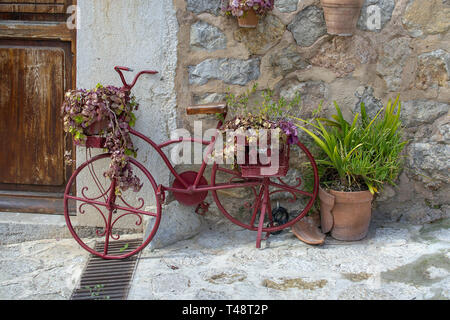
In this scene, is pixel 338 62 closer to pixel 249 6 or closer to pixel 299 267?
pixel 249 6

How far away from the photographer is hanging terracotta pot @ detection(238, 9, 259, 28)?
3.25 m

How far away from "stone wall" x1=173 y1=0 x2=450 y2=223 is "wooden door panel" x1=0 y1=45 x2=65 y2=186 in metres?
0.90

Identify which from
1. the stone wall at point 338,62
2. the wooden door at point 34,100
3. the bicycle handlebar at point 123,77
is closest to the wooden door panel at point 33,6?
the wooden door at point 34,100

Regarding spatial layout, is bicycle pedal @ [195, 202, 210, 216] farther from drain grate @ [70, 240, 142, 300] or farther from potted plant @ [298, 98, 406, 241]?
potted plant @ [298, 98, 406, 241]

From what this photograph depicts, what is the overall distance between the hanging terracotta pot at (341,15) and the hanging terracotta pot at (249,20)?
45 centimetres

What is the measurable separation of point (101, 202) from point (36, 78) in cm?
102

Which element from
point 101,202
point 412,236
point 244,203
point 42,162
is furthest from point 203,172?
point 412,236

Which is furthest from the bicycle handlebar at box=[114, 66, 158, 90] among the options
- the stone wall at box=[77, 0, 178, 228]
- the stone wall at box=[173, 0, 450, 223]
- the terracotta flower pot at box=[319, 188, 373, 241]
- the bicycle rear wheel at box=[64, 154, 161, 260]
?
the terracotta flower pot at box=[319, 188, 373, 241]

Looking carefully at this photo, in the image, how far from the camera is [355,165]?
325cm

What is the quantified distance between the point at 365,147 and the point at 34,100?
2299 mm

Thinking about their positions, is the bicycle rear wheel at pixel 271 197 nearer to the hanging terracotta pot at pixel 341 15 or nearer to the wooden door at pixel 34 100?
the hanging terracotta pot at pixel 341 15

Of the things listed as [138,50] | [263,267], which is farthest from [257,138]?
[138,50]

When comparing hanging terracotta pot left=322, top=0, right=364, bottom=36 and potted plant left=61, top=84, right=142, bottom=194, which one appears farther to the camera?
hanging terracotta pot left=322, top=0, right=364, bottom=36

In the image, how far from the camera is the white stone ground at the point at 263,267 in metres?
2.80
